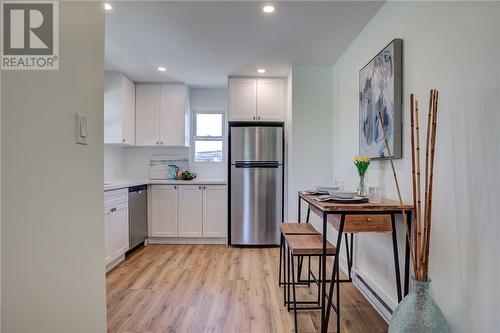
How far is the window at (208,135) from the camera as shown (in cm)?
447

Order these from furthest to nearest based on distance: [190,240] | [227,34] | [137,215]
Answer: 1. [190,240]
2. [137,215]
3. [227,34]

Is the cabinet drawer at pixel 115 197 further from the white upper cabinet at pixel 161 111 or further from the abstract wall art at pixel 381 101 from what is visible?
the abstract wall art at pixel 381 101

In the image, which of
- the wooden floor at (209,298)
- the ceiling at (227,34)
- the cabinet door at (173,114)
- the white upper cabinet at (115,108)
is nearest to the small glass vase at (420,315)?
the wooden floor at (209,298)

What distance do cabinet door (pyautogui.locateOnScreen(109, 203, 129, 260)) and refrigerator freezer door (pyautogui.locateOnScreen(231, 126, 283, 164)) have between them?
5.04 feet

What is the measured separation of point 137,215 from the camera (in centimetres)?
361

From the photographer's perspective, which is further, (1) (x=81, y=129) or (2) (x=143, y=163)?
(2) (x=143, y=163)

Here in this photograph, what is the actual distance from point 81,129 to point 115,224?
231 centimetres

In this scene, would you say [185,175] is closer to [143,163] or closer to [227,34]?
[143,163]

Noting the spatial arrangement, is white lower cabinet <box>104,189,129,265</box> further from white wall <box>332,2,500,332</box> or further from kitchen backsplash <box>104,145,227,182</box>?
white wall <box>332,2,500,332</box>

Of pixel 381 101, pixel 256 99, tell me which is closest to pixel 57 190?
pixel 381 101

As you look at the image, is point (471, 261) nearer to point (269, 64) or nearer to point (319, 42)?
point (319, 42)

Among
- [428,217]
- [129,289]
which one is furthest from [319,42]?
[129,289]

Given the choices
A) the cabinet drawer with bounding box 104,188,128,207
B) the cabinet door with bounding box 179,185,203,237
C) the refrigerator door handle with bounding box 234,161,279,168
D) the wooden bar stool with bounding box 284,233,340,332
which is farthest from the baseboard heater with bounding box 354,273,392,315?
the cabinet drawer with bounding box 104,188,128,207

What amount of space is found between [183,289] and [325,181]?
79.6 inches
